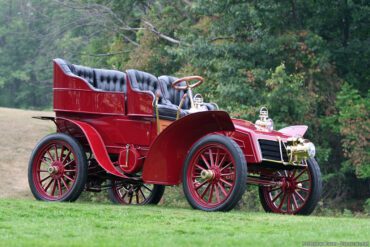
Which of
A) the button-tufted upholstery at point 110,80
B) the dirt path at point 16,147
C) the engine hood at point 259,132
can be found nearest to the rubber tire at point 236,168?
the engine hood at point 259,132

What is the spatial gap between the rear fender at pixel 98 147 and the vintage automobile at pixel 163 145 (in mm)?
14

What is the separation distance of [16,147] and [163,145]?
1965 centimetres

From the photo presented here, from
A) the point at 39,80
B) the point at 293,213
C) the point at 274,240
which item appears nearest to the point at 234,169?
the point at 293,213

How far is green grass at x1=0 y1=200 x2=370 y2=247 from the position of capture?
7.67 metres

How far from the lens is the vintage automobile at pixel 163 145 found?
10.9 metres

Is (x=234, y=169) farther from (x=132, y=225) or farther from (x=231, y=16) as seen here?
(x=231, y=16)

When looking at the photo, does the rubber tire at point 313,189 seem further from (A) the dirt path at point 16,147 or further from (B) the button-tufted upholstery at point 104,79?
(A) the dirt path at point 16,147

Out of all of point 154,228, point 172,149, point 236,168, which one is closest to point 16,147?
point 172,149

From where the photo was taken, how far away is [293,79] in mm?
22266

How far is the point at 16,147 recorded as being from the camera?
30219mm

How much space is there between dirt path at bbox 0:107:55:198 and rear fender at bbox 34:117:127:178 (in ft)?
44.2

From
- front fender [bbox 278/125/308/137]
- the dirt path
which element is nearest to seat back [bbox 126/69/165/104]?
front fender [bbox 278/125/308/137]

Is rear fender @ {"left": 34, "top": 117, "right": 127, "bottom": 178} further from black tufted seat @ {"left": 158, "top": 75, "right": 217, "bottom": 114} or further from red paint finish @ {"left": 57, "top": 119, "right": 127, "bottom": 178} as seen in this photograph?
black tufted seat @ {"left": 158, "top": 75, "right": 217, "bottom": 114}

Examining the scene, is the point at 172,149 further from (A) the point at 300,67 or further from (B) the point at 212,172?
(A) the point at 300,67
